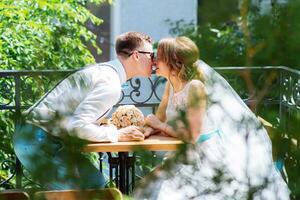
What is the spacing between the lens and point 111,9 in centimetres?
1013

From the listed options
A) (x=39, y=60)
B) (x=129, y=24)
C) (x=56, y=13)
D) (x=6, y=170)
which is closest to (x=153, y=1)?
(x=129, y=24)

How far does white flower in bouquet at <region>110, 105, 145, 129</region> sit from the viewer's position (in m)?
5.09

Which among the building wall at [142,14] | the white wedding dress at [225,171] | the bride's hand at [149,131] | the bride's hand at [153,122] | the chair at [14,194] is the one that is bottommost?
the bride's hand at [149,131]

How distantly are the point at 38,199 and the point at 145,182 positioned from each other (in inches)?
8.6

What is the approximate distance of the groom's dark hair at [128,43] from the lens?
489 cm

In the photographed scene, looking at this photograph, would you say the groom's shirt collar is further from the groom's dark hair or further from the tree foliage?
the tree foliage

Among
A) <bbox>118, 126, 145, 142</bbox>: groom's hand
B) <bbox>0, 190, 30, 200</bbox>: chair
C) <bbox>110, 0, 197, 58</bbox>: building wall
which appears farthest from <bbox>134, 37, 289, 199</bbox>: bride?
<bbox>110, 0, 197, 58</bbox>: building wall

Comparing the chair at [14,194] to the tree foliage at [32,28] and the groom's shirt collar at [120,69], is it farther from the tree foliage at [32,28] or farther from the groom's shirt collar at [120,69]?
the tree foliage at [32,28]

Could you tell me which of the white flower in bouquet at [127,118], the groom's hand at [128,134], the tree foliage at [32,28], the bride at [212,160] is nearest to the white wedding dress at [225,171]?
the bride at [212,160]

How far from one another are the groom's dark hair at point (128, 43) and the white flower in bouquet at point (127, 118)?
41 cm

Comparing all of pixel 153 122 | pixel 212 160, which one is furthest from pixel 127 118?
pixel 212 160

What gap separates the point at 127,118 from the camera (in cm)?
511

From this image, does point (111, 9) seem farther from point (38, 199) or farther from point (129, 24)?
point (38, 199)

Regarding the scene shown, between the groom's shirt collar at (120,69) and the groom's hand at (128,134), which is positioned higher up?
the groom's shirt collar at (120,69)
